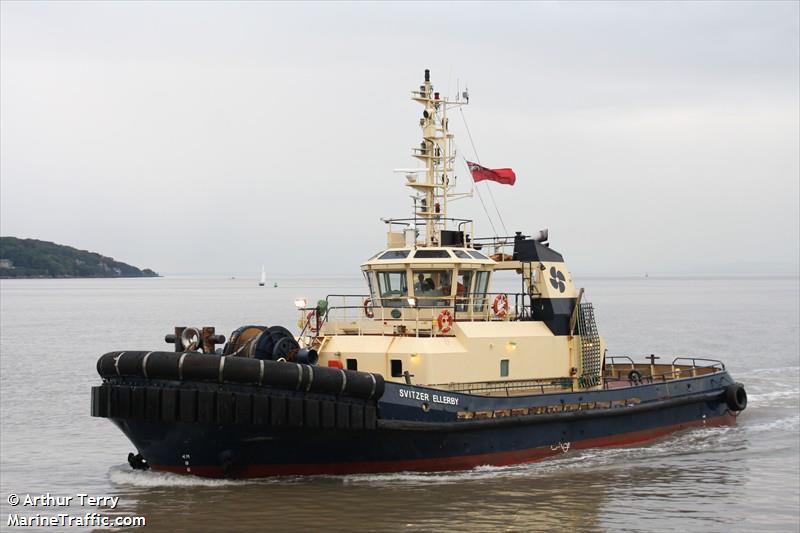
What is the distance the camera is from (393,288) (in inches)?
738

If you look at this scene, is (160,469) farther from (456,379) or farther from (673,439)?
(673,439)

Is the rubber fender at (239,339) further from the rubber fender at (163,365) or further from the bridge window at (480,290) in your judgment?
the bridge window at (480,290)

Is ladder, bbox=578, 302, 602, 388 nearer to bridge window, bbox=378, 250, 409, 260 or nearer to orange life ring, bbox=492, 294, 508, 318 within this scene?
orange life ring, bbox=492, 294, 508, 318

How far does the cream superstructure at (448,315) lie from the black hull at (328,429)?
3.04ft

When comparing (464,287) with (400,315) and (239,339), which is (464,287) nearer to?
(400,315)

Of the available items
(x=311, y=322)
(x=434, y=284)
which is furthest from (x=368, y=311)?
(x=434, y=284)

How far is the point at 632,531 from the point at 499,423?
3.47 meters

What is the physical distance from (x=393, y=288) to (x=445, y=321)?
140 cm

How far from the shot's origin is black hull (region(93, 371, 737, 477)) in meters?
14.9

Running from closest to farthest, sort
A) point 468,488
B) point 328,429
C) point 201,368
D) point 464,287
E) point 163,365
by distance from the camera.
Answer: point 201,368 → point 163,365 → point 328,429 → point 468,488 → point 464,287

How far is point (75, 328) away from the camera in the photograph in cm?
6366

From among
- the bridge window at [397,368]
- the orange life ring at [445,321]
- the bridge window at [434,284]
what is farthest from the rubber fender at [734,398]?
the bridge window at [397,368]

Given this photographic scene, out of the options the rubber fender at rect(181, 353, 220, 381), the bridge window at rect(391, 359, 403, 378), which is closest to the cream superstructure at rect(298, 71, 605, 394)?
the bridge window at rect(391, 359, 403, 378)

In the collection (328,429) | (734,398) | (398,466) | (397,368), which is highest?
(397,368)
